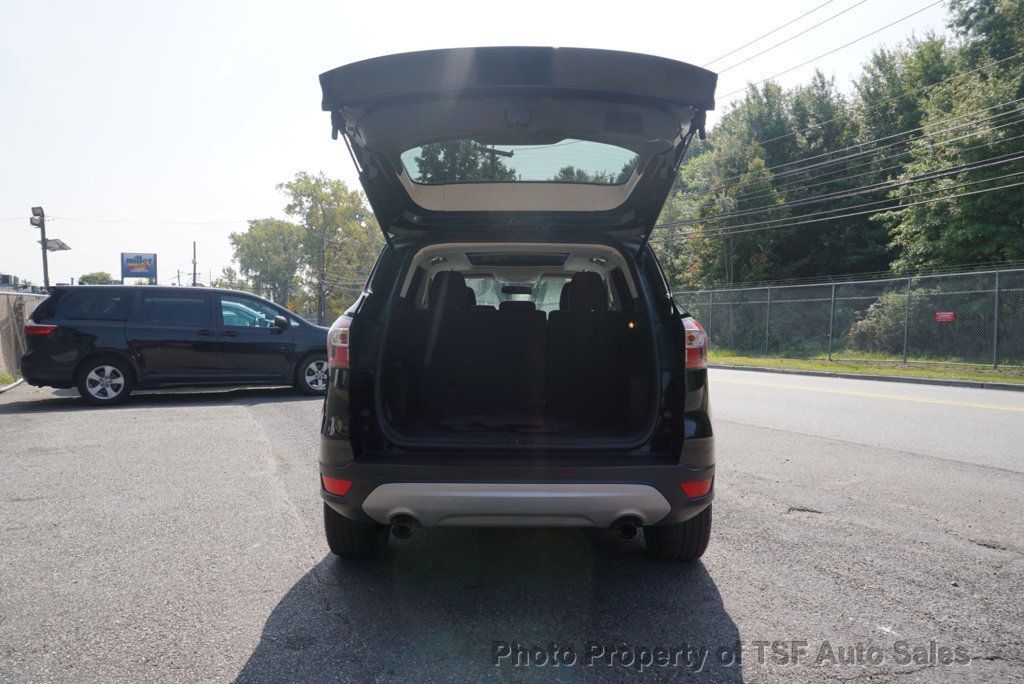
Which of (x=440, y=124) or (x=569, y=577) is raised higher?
(x=440, y=124)

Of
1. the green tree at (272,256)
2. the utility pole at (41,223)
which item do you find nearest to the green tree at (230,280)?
the green tree at (272,256)

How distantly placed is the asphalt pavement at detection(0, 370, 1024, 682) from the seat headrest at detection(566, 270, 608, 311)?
4.39ft

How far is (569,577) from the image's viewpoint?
10.4 feet

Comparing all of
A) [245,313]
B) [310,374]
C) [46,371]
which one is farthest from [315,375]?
[46,371]

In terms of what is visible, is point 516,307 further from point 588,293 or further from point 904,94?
point 904,94

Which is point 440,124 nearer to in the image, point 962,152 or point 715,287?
point 962,152

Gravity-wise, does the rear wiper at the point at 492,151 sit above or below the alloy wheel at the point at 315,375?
above

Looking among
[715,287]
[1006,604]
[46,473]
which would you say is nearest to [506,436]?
[1006,604]

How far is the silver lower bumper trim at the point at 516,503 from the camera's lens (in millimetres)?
2674

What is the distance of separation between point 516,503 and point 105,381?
8.87 metres

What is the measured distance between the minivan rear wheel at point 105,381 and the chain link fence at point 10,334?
365cm

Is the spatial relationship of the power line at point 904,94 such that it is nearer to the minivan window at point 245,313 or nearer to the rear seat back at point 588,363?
the minivan window at point 245,313

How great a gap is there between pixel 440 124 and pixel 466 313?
1.15m

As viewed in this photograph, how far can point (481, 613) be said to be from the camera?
277 cm
